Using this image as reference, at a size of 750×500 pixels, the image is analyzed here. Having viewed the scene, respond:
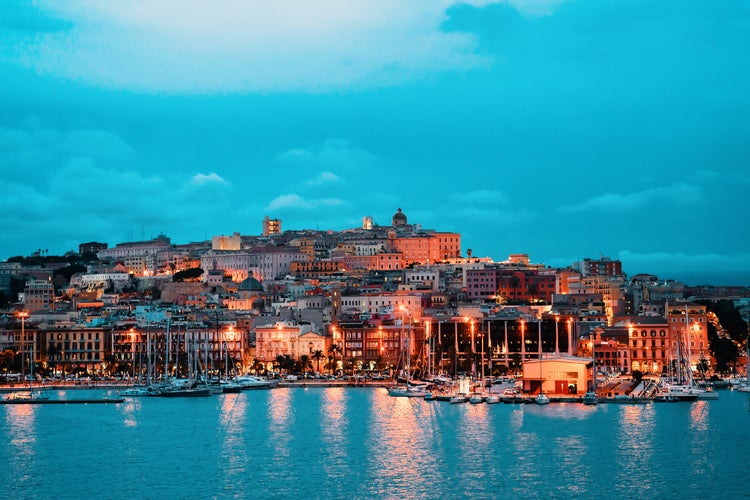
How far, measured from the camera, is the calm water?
34062 millimetres

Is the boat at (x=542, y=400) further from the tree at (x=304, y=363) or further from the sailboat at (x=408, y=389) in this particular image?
the tree at (x=304, y=363)

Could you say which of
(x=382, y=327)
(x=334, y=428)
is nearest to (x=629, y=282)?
(x=382, y=327)

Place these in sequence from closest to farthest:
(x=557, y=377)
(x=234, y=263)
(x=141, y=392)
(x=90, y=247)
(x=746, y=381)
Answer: (x=557, y=377)
(x=141, y=392)
(x=746, y=381)
(x=234, y=263)
(x=90, y=247)

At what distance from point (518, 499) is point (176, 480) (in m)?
8.76

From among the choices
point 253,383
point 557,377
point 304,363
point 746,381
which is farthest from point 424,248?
point 557,377

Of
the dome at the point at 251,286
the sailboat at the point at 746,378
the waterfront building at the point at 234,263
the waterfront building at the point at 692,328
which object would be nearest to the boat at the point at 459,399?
the sailboat at the point at 746,378

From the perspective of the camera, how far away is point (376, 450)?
133 feet

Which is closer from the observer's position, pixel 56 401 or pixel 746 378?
pixel 56 401

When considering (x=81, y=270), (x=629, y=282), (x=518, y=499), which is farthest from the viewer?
(x=81, y=270)

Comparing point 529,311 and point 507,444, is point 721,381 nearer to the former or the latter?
point 529,311

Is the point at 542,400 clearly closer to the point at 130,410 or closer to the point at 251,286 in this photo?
the point at 130,410

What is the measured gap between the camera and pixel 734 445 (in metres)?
41.3

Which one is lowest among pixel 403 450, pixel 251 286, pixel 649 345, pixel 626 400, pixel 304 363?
pixel 403 450

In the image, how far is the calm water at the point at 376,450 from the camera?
34.1 metres
